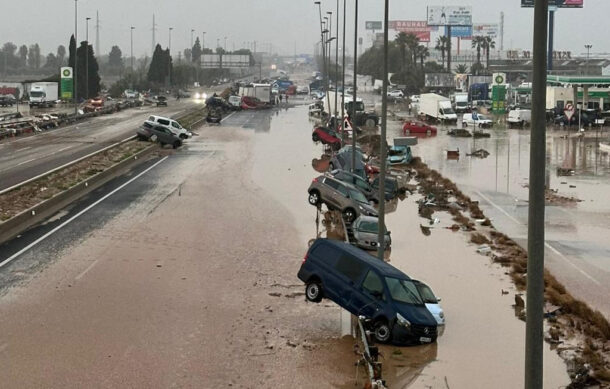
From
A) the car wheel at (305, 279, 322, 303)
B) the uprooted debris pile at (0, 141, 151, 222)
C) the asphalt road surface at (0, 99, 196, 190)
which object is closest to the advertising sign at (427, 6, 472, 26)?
the asphalt road surface at (0, 99, 196, 190)

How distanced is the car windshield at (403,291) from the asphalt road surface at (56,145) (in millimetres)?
23251

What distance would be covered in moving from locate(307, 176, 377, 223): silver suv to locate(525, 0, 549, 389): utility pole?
73.5 ft

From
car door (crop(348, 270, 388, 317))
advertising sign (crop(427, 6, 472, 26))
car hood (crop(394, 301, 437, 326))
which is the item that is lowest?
car hood (crop(394, 301, 437, 326))

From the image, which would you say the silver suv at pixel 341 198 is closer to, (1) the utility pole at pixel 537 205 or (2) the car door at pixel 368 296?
(2) the car door at pixel 368 296

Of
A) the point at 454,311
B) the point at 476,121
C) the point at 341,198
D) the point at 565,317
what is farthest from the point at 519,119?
the point at 454,311

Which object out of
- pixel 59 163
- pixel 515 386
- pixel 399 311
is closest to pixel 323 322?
pixel 399 311

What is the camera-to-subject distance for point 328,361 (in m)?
16.2

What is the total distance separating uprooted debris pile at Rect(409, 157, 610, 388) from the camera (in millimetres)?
16223

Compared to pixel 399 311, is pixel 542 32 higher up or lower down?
higher up

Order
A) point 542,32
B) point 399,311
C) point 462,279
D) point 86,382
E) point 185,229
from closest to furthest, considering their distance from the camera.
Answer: point 542,32 < point 86,382 < point 399,311 < point 462,279 < point 185,229

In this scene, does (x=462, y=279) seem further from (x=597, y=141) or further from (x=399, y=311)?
(x=597, y=141)

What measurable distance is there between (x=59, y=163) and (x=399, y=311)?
32708 mm

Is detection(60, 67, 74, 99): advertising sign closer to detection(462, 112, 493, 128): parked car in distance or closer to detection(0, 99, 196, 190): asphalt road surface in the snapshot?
detection(0, 99, 196, 190): asphalt road surface

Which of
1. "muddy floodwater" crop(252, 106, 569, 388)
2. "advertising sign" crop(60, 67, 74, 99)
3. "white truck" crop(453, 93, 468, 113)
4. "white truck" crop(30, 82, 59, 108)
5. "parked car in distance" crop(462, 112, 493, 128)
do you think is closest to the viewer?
"muddy floodwater" crop(252, 106, 569, 388)
